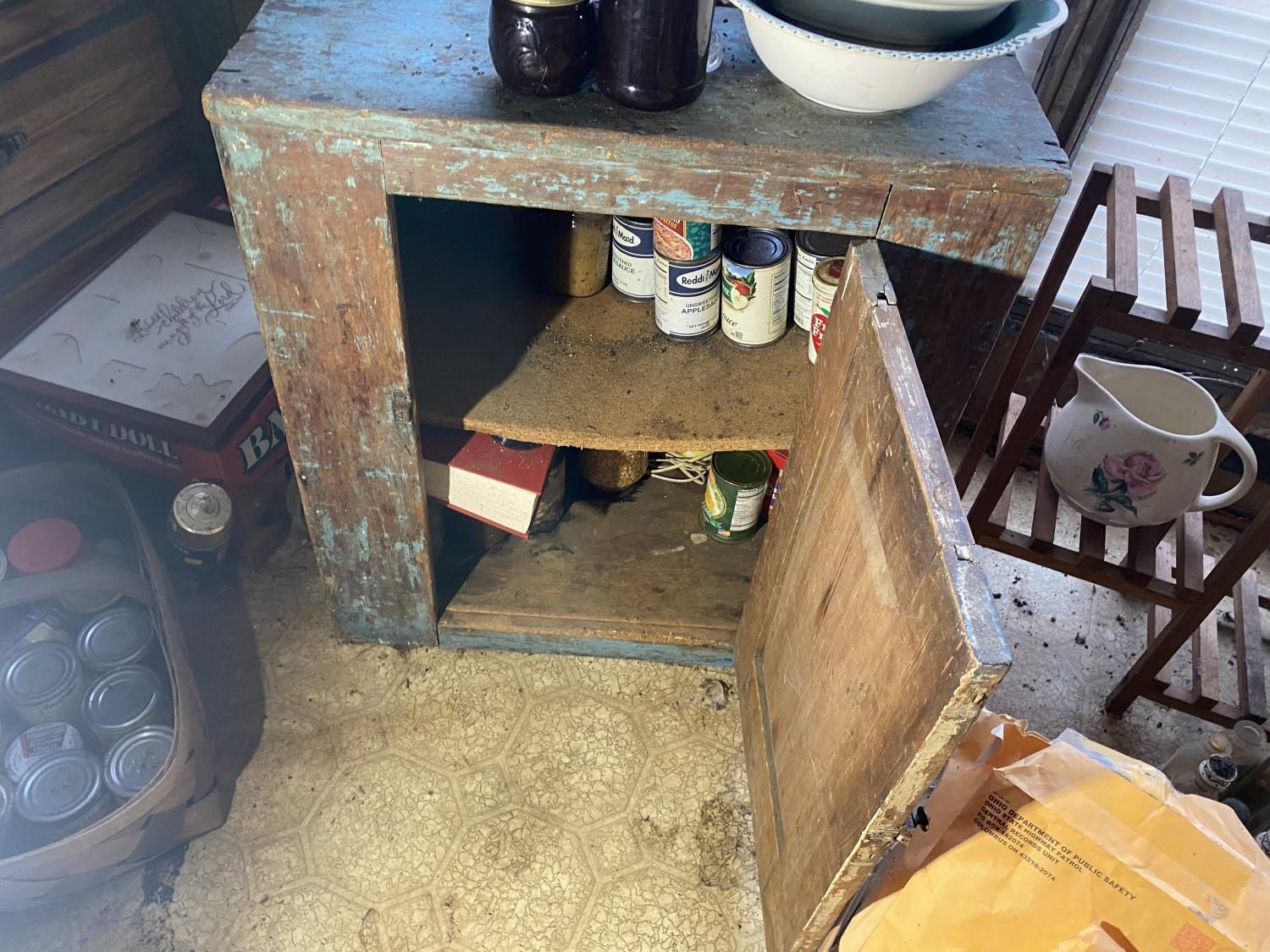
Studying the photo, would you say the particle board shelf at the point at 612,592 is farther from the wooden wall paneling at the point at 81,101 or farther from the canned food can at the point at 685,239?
the wooden wall paneling at the point at 81,101

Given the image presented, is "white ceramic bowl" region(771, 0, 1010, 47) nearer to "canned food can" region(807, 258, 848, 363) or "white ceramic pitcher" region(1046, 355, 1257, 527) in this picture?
"canned food can" region(807, 258, 848, 363)

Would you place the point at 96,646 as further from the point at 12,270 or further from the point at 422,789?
the point at 12,270

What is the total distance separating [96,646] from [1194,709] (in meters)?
1.57

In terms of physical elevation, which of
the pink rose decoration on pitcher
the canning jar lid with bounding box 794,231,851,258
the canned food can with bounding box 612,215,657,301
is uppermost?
the canning jar lid with bounding box 794,231,851,258

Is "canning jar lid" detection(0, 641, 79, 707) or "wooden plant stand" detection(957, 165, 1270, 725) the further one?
"canning jar lid" detection(0, 641, 79, 707)

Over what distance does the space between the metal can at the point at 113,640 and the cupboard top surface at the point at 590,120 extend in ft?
2.47

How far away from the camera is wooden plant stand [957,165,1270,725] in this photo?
109 centimetres

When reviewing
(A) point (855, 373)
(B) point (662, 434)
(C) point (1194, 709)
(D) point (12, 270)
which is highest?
(A) point (855, 373)

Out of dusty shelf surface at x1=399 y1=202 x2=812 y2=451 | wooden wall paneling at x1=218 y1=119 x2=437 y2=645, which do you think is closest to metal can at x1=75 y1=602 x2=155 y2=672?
wooden wall paneling at x1=218 y1=119 x2=437 y2=645

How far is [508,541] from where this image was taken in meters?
1.52

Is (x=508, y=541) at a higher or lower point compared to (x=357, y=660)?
higher

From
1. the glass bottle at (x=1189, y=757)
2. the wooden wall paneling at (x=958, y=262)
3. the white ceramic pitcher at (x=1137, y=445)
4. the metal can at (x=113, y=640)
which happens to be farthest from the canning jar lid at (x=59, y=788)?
the glass bottle at (x=1189, y=757)

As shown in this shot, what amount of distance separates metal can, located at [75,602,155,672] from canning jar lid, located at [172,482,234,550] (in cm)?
14

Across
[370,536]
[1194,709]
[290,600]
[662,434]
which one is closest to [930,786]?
[662,434]
